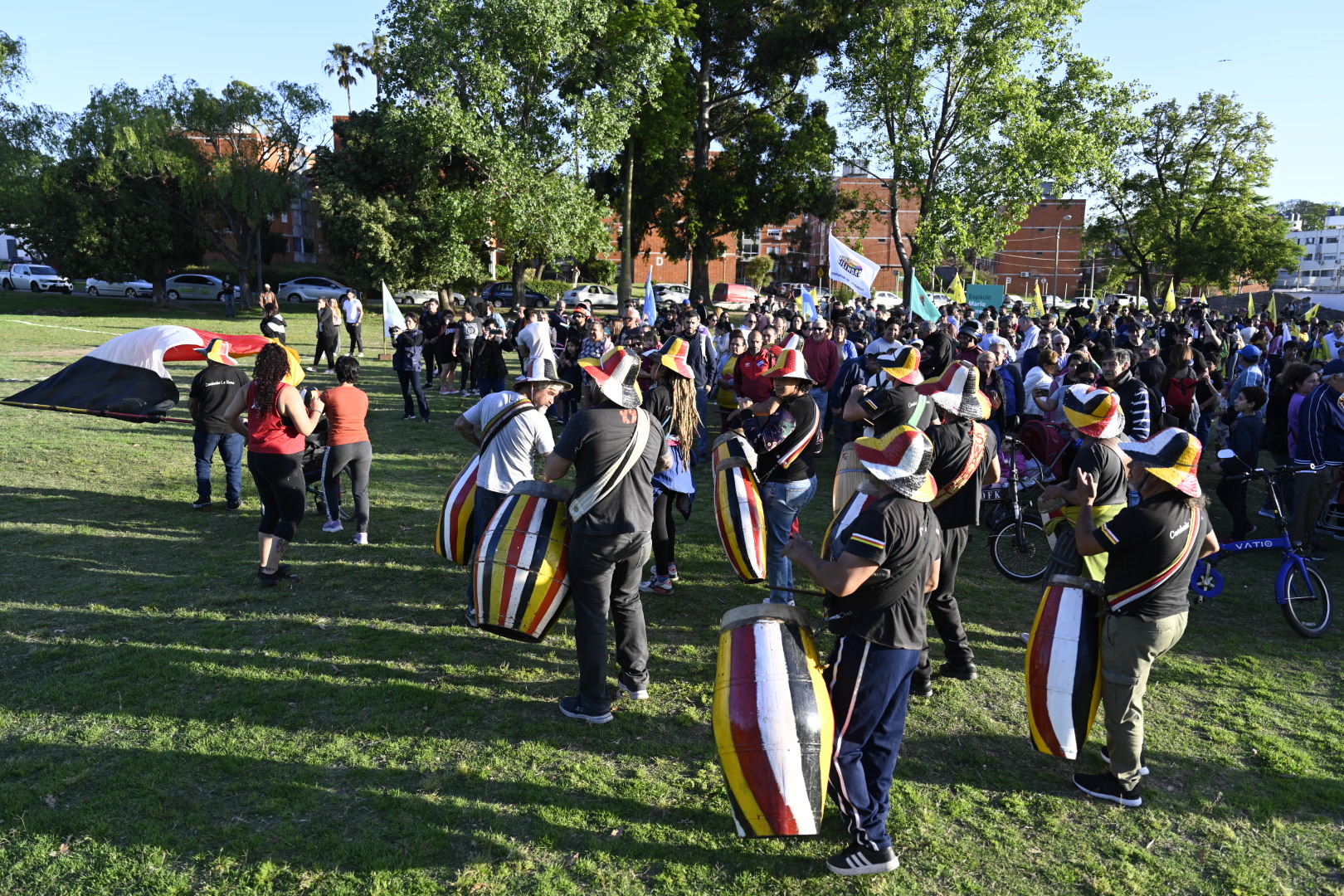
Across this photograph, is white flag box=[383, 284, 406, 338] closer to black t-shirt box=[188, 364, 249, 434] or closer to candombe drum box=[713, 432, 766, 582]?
black t-shirt box=[188, 364, 249, 434]

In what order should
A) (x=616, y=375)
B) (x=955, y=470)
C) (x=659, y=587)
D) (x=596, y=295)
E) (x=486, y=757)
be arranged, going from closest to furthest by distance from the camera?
1. (x=486, y=757)
2. (x=616, y=375)
3. (x=955, y=470)
4. (x=659, y=587)
5. (x=596, y=295)

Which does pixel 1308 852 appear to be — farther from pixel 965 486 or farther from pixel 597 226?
pixel 597 226

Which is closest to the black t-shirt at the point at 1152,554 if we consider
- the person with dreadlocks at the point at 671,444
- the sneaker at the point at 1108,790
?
the sneaker at the point at 1108,790

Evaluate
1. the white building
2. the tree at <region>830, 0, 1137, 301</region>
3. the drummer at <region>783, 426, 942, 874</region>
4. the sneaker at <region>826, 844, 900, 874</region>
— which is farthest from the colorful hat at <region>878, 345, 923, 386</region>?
the white building

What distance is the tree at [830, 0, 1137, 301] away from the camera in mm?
30703

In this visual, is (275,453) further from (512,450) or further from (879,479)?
(879,479)

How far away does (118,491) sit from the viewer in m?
9.87

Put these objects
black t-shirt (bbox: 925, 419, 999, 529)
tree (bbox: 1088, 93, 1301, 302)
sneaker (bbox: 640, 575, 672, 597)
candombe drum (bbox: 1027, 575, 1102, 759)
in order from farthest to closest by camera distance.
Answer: tree (bbox: 1088, 93, 1301, 302)
sneaker (bbox: 640, 575, 672, 597)
black t-shirt (bbox: 925, 419, 999, 529)
candombe drum (bbox: 1027, 575, 1102, 759)

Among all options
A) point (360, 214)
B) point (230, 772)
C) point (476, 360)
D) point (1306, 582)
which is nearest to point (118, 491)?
point (230, 772)

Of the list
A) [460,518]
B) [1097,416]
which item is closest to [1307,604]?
[1097,416]

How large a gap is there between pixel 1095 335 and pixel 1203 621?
12.6m

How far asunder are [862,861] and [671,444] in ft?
12.1

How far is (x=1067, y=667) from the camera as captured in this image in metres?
4.39

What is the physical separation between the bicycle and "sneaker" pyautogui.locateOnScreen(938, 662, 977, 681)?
2.41 meters
